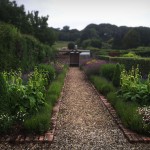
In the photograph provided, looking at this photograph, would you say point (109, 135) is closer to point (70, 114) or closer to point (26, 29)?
point (70, 114)

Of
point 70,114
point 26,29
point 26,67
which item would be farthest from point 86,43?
point 70,114

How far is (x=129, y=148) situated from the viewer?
14.3 feet

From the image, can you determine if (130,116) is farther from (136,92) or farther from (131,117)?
(136,92)

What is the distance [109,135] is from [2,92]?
7.56ft

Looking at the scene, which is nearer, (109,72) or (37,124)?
(37,124)

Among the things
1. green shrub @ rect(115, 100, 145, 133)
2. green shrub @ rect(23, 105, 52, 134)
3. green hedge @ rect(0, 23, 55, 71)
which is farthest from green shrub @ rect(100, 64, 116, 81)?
green shrub @ rect(23, 105, 52, 134)

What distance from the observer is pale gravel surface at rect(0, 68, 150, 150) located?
441 centimetres

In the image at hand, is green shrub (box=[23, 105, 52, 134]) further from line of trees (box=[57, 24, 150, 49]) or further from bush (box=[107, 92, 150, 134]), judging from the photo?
line of trees (box=[57, 24, 150, 49])

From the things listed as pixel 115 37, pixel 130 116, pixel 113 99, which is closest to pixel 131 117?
pixel 130 116

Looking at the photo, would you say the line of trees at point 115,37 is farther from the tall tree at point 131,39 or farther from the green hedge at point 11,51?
the green hedge at point 11,51

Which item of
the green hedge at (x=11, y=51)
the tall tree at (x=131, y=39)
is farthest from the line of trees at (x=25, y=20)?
the tall tree at (x=131, y=39)

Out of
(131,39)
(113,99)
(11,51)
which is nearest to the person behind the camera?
(113,99)

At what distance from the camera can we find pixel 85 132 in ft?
16.8

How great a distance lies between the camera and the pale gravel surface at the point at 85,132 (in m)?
4.41
